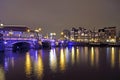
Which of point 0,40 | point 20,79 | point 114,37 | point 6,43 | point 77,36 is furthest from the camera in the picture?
point 77,36

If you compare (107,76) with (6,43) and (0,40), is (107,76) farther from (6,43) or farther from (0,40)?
(6,43)

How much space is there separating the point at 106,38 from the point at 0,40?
315ft

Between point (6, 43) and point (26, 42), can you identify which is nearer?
point (6, 43)

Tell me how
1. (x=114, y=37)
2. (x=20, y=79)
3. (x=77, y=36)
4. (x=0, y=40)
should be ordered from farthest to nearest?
1. (x=77, y=36)
2. (x=114, y=37)
3. (x=0, y=40)
4. (x=20, y=79)

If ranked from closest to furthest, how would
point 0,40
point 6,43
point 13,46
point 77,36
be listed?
1. point 0,40
2. point 6,43
3. point 13,46
4. point 77,36

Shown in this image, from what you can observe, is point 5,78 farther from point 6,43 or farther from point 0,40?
point 6,43

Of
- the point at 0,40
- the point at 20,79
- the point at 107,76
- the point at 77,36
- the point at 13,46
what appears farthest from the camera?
the point at 77,36

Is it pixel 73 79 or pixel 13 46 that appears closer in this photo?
pixel 73 79

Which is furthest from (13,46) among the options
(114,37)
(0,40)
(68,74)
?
(114,37)

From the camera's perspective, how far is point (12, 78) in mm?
20359

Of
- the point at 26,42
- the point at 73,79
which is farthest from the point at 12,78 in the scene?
the point at 26,42

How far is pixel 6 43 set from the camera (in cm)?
6147

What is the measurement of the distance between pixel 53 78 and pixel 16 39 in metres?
45.0

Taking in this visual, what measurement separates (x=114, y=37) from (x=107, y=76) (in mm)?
120606
